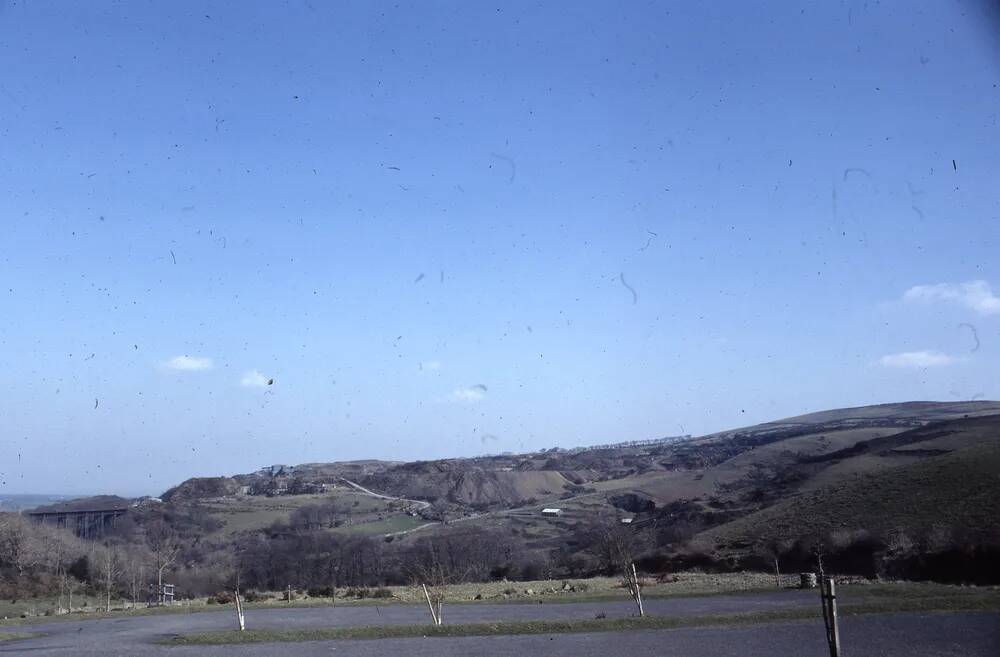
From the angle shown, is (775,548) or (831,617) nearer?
(831,617)

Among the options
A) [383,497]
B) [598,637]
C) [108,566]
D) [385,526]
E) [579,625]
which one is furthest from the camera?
[383,497]

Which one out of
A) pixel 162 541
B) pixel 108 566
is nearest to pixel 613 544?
pixel 108 566

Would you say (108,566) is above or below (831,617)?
below

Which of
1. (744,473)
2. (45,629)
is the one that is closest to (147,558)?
(45,629)

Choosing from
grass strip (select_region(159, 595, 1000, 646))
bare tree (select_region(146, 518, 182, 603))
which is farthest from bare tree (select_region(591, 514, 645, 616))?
bare tree (select_region(146, 518, 182, 603))

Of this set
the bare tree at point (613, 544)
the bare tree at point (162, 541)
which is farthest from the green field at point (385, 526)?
the bare tree at point (613, 544)

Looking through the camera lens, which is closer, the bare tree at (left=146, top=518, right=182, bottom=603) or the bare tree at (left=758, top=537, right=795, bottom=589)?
the bare tree at (left=758, top=537, right=795, bottom=589)

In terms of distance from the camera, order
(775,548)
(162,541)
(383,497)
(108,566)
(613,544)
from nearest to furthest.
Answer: (775,548) < (613,544) < (108,566) < (162,541) < (383,497)

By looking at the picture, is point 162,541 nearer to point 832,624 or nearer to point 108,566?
point 108,566

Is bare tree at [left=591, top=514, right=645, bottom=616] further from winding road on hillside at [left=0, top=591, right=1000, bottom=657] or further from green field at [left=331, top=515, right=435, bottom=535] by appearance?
green field at [left=331, top=515, right=435, bottom=535]
